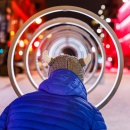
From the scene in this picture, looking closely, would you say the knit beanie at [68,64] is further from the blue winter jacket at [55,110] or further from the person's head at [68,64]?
the blue winter jacket at [55,110]

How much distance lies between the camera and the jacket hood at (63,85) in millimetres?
1289

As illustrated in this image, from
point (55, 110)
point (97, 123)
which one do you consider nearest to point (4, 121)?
point (55, 110)

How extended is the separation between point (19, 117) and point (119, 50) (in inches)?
46.5

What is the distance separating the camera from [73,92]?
1.30 m

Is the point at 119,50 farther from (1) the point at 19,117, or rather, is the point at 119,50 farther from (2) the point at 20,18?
(2) the point at 20,18

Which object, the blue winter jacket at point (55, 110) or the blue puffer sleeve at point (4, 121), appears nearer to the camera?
the blue winter jacket at point (55, 110)

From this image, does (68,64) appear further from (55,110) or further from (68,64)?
(55,110)

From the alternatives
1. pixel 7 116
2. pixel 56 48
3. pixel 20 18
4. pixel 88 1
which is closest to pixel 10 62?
pixel 88 1

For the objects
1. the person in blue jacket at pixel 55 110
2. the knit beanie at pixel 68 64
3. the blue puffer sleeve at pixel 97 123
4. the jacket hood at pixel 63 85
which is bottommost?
the blue puffer sleeve at pixel 97 123

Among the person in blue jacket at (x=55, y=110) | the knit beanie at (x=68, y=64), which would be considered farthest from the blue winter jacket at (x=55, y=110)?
the knit beanie at (x=68, y=64)

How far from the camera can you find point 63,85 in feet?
4.24

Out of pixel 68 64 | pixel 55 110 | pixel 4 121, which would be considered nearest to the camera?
pixel 55 110

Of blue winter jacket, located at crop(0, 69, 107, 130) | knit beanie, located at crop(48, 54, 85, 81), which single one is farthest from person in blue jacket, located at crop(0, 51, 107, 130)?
knit beanie, located at crop(48, 54, 85, 81)

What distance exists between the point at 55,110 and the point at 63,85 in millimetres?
105
